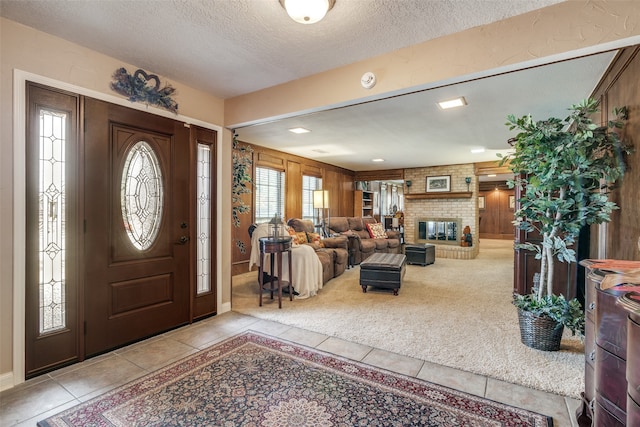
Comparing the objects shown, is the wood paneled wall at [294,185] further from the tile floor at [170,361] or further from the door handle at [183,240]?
the tile floor at [170,361]

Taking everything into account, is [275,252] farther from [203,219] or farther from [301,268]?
[203,219]

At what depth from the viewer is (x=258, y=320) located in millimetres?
3268

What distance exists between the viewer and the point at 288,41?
7.48 feet

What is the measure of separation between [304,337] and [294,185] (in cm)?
450

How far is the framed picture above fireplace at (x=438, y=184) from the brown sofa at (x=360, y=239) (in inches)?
71.7

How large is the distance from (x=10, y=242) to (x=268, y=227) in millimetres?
2534

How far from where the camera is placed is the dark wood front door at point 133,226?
96.7 inches

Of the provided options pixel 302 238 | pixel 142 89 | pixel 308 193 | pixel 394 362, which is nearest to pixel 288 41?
pixel 142 89

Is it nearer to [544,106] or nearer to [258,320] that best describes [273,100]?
[258,320]

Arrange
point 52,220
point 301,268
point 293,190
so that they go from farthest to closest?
point 293,190 < point 301,268 < point 52,220

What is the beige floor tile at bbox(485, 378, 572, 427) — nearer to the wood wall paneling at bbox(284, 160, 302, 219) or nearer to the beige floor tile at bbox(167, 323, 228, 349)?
the beige floor tile at bbox(167, 323, 228, 349)

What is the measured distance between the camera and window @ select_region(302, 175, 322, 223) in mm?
7402

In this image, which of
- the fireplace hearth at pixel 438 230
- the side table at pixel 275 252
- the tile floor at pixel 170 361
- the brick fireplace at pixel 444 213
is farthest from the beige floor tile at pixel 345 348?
the fireplace hearth at pixel 438 230

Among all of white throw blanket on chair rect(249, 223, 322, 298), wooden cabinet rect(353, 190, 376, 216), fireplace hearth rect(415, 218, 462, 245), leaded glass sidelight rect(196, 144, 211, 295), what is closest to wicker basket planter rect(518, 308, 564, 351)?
white throw blanket on chair rect(249, 223, 322, 298)
